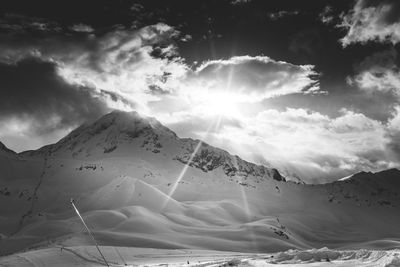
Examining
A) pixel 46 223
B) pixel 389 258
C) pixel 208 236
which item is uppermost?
pixel 46 223

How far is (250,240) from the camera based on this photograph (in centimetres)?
19338

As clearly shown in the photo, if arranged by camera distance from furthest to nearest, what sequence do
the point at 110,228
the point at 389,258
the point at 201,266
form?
the point at 110,228
the point at 201,266
the point at 389,258

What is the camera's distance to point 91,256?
88.1 m

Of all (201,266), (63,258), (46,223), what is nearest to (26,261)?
(63,258)

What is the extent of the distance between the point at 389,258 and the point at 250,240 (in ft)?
579

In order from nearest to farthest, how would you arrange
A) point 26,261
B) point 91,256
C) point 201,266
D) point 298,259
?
point 298,259 → point 201,266 → point 26,261 → point 91,256

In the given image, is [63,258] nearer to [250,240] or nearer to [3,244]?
[3,244]

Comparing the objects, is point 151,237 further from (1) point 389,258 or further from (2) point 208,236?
(1) point 389,258

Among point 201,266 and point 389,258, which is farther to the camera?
point 201,266

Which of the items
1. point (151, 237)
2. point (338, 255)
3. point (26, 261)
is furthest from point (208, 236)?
point (338, 255)

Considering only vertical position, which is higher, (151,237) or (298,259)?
(151,237)

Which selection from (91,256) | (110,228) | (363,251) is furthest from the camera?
(110,228)

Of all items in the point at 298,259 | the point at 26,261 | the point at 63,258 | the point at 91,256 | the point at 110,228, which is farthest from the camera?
the point at 110,228

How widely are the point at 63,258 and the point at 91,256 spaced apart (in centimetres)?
734
